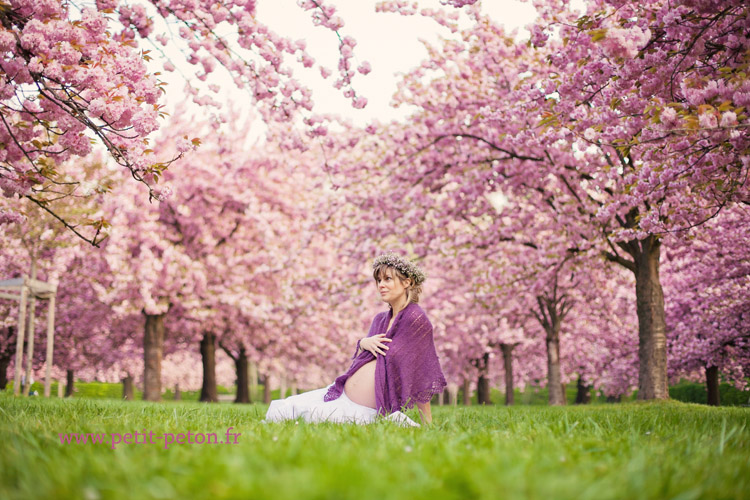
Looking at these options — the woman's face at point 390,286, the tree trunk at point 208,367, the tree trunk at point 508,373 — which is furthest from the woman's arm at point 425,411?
the tree trunk at point 208,367

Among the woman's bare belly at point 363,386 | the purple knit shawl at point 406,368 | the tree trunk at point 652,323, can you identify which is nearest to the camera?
the purple knit shawl at point 406,368

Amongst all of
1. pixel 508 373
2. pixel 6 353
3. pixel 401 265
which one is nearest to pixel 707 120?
pixel 401 265

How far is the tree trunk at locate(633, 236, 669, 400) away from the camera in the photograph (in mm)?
10531

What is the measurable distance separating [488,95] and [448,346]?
41.9ft

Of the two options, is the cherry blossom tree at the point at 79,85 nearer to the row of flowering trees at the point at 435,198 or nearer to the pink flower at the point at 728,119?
the row of flowering trees at the point at 435,198

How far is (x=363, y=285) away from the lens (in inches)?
625

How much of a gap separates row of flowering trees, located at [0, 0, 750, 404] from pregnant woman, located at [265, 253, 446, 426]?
92.7 inches

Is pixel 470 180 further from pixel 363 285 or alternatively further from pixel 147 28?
pixel 147 28

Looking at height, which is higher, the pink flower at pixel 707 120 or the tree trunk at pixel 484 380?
the pink flower at pixel 707 120

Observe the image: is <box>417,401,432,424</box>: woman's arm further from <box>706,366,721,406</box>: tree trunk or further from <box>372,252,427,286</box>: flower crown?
<box>706,366,721,406</box>: tree trunk

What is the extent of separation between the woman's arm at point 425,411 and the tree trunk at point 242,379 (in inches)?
769

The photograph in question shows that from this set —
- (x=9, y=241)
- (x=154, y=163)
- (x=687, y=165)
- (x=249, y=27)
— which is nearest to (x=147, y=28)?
(x=249, y=27)

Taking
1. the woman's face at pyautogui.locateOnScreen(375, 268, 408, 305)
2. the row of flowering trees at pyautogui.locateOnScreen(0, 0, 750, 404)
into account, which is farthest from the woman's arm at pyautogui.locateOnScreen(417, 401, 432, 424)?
the row of flowering trees at pyautogui.locateOnScreen(0, 0, 750, 404)

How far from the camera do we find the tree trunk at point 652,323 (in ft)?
34.6
